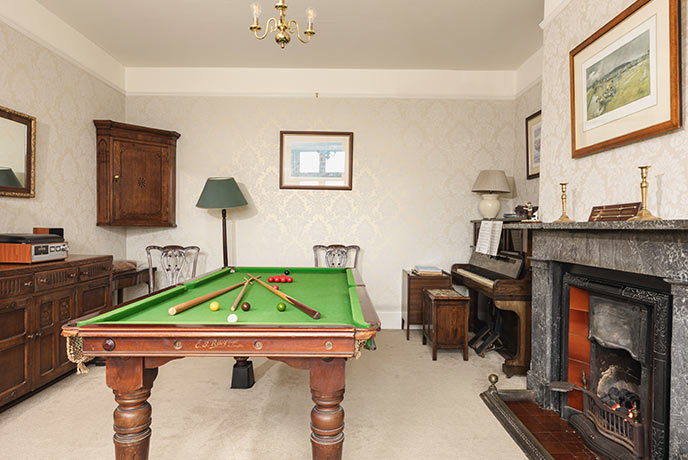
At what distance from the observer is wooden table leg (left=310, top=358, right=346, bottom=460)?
4.94ft

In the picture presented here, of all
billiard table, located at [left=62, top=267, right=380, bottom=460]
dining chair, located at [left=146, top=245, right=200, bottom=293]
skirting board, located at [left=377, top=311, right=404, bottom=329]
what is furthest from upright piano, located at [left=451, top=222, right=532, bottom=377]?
dining chair, located at [left=146, top=245, right=200, bottom=293]

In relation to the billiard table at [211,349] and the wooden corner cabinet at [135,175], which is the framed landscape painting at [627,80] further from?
the wooden corner cabinet at [135,175]

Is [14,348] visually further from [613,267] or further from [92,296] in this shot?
[613,267]

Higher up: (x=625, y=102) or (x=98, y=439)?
(x=625, y=102)

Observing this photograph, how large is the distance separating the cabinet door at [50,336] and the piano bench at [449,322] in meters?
3.05

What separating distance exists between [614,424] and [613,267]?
2.71ft

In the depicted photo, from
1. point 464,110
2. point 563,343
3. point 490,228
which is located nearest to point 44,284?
point 563,343

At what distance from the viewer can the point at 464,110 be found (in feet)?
15.8

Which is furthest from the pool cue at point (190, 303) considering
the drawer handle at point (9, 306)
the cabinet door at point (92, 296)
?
the cabinet door at point (92, 296)

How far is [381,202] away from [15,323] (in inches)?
141

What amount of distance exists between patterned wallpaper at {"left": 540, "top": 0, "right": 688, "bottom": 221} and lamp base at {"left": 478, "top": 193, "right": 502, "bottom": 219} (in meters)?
1.41

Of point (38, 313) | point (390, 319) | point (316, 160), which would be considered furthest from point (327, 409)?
point (316, 160)

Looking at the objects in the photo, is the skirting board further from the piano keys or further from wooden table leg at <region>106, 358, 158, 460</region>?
wooden table leg at <region>106, 358, 158, 460</region>

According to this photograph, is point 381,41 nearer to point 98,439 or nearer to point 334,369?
point 334,369
